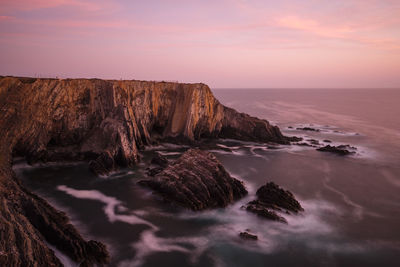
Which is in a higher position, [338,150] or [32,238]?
[32,238]

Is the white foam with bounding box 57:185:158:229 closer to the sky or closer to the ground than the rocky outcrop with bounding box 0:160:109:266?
closer to the ground

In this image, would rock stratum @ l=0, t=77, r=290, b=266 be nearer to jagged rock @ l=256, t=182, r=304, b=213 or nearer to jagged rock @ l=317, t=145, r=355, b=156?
jagged rock @ l=317, t=145, r=355, b=156

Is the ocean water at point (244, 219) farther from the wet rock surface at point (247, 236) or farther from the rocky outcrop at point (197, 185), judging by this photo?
the rocky outcrop at point (197, 185)

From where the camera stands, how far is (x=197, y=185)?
19.5m

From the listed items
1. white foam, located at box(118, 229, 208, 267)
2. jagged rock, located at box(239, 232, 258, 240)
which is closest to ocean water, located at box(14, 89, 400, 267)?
white foam, located at box(118, 229, 208, 267)

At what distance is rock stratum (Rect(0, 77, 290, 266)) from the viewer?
12.4 meters

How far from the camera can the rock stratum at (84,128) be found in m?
12.4

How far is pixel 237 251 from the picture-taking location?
47.4ft

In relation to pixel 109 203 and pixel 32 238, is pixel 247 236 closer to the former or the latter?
pixel 109 203

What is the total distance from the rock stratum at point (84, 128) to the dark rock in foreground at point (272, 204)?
993 centimetres

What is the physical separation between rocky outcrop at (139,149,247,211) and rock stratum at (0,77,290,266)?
677 centimetres

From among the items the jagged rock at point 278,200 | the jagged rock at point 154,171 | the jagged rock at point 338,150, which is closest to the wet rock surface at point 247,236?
the jagged rock at point 278,200

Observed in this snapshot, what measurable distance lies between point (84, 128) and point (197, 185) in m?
19.3

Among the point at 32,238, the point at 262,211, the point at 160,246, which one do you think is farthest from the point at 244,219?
the point at 32,238
